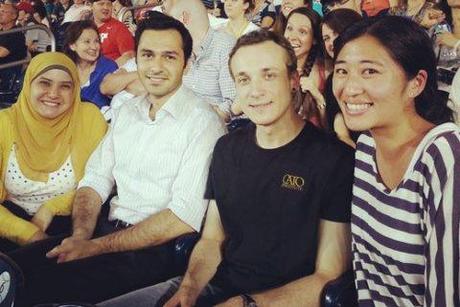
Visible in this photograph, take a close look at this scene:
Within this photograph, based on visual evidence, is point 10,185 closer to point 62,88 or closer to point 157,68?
point 62,88

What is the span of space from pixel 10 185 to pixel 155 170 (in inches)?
29.8

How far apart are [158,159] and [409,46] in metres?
1.29

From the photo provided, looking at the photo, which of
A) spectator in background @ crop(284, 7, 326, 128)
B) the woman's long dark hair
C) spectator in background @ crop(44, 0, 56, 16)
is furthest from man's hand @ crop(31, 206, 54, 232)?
spectator in background @ crop(44, 0, 56, 16)

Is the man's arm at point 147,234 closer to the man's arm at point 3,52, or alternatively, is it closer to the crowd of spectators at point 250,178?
the crowd of spectators at point 250,178

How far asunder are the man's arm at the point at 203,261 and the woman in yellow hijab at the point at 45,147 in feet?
2.83

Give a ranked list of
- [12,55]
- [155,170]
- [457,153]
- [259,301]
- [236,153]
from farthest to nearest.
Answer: [12,55], [155,170], [236,153], [259,301], [457,153]

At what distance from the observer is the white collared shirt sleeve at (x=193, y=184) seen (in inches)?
90.7

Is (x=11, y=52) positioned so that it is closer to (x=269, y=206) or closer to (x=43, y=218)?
(x=43, y=218)

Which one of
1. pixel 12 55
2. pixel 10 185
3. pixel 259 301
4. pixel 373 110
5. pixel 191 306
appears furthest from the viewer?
pixel 12 55

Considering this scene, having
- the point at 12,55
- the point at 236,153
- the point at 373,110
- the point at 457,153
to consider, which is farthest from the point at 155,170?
the point at 12,55

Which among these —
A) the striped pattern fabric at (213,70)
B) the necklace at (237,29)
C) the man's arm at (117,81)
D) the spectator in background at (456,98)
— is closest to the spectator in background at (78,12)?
the necklace at (237,29)

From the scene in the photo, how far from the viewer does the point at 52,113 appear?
2.74 m

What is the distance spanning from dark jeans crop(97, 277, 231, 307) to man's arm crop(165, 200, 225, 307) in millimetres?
48

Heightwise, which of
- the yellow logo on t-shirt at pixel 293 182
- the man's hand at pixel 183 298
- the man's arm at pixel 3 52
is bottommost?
the man's hand at pixel 183 298
